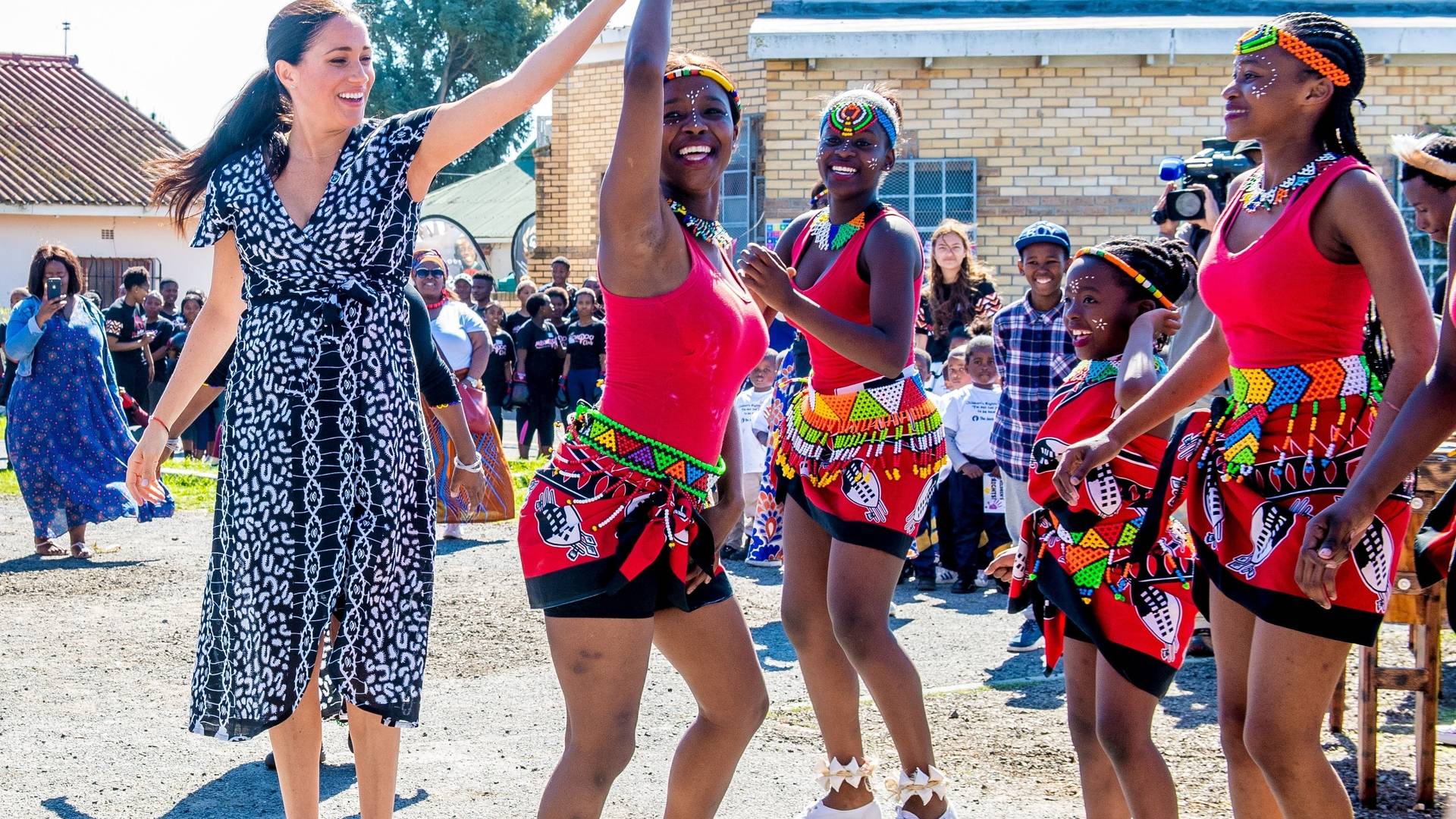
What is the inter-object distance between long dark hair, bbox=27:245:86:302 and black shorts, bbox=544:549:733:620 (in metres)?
7.50

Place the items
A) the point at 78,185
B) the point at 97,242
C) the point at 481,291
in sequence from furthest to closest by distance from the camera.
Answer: the point at 97,242
the point at 78,185
the point at 481,291

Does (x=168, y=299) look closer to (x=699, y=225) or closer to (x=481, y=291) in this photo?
(x=481, y=291)

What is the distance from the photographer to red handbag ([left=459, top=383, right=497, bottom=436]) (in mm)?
10297

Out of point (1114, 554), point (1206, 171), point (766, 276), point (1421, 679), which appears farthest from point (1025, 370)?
point (766, 276)

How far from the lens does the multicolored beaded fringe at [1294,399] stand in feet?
10.3

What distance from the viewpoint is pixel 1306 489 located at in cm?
313

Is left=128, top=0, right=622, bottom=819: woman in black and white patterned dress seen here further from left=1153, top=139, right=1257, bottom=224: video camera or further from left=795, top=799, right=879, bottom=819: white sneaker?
left=1153, top=139, right=1257, bottom=224: video camera

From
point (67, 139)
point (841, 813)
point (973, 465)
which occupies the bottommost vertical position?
point (841, 813)

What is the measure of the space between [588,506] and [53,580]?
23.0ft

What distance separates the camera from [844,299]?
Result: 14.1 ft

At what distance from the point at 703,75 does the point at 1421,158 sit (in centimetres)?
175

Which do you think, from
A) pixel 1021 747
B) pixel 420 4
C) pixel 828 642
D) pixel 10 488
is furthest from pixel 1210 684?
pixel 420 4

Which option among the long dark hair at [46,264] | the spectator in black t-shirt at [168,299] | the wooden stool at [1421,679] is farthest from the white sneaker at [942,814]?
the spectator in black t-shirt at [168,299]

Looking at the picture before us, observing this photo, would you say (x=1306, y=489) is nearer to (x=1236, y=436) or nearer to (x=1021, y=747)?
(x=1236, y=436)
